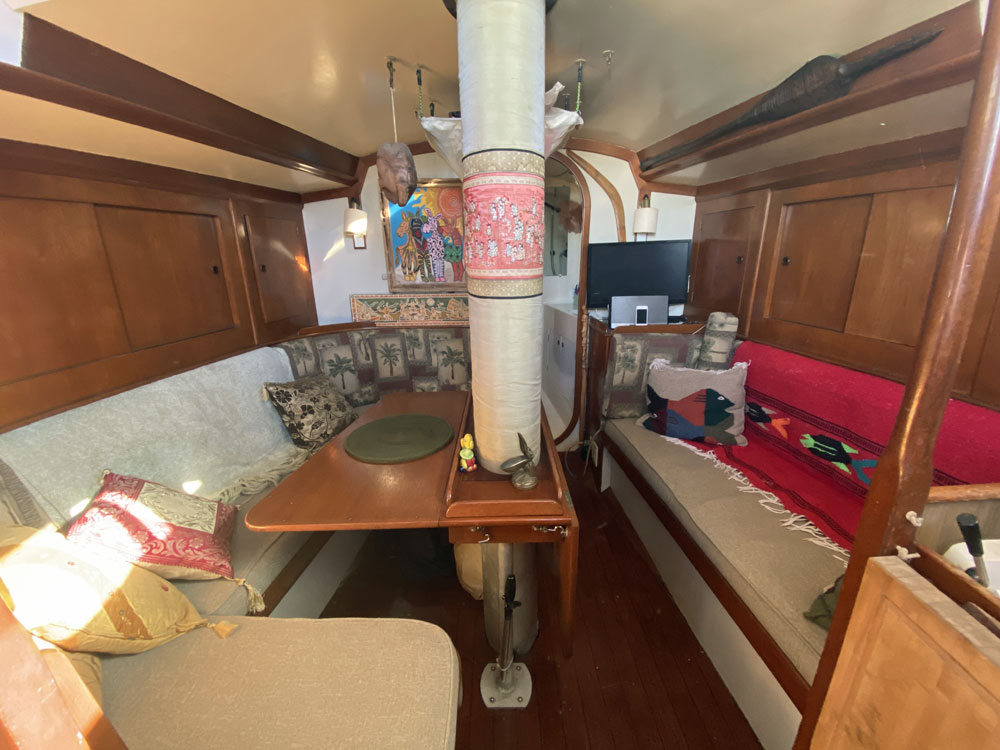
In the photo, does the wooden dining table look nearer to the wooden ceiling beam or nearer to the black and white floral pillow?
the black and white floral pillow

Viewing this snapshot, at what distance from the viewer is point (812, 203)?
1.76 meters

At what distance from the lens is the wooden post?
530 millimetres

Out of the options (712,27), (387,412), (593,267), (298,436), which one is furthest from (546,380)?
(712,27)

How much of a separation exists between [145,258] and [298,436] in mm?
1062

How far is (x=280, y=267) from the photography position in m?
2.58

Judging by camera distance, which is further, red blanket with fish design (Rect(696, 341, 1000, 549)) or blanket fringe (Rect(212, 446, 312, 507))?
blanket fringe (Rect(212, 446, 312, 507))

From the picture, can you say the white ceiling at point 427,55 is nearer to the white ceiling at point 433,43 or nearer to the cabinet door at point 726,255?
the white ceiling at point 433,43

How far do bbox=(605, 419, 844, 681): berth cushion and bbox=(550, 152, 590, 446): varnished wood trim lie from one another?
1044mm

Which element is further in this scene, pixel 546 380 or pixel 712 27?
pixel 546 380

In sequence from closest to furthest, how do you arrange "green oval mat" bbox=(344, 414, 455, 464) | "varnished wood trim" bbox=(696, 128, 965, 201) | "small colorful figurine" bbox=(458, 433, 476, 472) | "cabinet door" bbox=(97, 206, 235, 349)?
"varnished wood trim" bbox=(696, 128, 965, 201), "small colorful figurine" bbox=(458, 433, 476, 472), "green oval mat" bbox=(344, 414, 455, 464), "cabinet door" bbox=(97, 206, 235, 349)

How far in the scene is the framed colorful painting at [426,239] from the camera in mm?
2654

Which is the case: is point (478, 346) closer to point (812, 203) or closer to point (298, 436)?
point (298, 436)

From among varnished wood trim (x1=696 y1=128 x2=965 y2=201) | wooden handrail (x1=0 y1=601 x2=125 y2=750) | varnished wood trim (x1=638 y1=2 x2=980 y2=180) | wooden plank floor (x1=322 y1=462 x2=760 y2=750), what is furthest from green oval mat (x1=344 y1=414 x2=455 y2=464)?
varnished wood trim (x1=696 y1=128 x2=965 y2=201)

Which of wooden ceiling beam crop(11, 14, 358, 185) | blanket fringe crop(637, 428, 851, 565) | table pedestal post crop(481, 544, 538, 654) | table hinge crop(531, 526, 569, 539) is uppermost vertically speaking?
wooden ceiling beam crop(11, 14, 358, 185)
